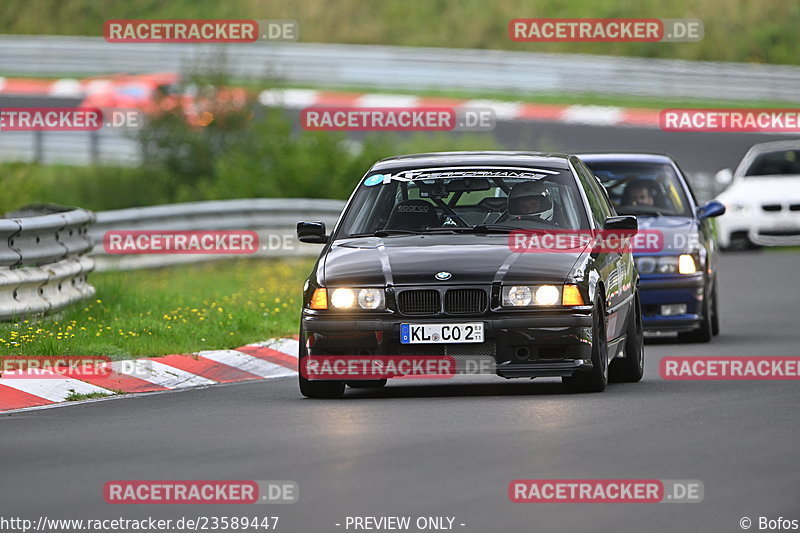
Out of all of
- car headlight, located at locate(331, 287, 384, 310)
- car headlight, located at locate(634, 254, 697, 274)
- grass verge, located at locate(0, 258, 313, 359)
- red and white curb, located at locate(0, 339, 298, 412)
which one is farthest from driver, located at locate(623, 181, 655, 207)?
car headlight, located at locate(331, 287, 384, 310)

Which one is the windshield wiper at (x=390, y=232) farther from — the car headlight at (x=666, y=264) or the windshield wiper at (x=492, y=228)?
the car headlight at (x=666, y=264)

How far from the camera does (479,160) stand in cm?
1292

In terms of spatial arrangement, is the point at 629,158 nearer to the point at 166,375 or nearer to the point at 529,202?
the point at 529,202

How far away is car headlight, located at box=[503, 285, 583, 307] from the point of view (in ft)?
37.7

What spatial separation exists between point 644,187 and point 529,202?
16.5 ft

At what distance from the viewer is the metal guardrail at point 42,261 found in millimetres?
14797

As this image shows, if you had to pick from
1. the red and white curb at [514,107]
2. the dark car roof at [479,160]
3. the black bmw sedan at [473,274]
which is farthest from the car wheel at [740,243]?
the black bmw sedan at [473,274]

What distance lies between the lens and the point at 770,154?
1142 inches

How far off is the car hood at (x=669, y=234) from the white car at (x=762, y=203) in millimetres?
10610

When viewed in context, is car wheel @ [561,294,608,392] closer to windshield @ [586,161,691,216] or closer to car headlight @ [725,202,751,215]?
windshield @ [586,161,691,216]

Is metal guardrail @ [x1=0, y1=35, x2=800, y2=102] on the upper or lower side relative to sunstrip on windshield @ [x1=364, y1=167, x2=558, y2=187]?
upper

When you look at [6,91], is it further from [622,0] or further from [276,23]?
[622,0]

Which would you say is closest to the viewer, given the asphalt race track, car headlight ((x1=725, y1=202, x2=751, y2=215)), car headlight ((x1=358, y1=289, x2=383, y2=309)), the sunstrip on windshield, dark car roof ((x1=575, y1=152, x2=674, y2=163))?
the asphalt race track

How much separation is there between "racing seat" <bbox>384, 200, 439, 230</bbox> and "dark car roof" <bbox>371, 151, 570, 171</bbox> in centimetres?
39
